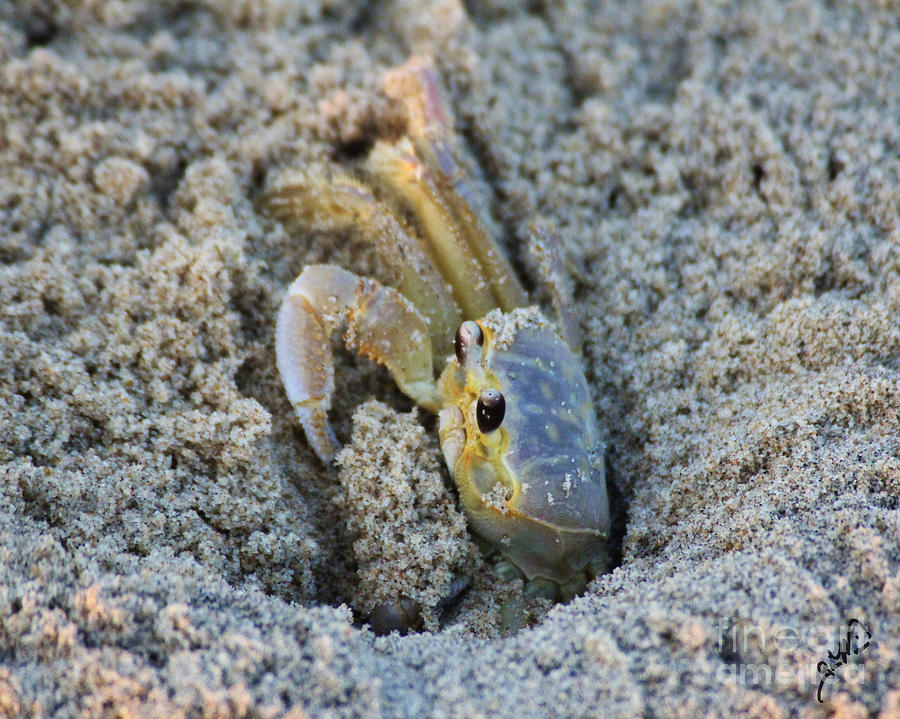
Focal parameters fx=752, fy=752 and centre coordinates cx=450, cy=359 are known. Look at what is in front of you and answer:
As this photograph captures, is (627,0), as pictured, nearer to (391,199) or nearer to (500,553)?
(391,199)

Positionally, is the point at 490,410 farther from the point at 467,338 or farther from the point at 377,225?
the point at 377,225

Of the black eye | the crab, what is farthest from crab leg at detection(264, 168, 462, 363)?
the black eye

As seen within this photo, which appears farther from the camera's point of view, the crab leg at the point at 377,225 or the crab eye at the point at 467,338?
the crab leg at the point at 377,225

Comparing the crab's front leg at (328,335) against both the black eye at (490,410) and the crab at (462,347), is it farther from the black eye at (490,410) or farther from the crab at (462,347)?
the black eye at (490,410)

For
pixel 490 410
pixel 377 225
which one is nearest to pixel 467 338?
pixel 490 410
